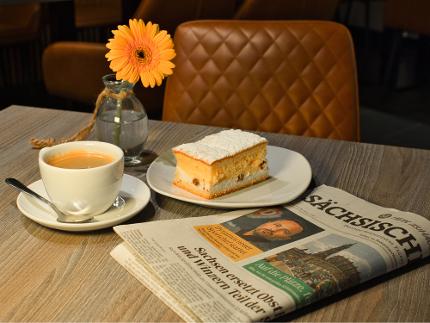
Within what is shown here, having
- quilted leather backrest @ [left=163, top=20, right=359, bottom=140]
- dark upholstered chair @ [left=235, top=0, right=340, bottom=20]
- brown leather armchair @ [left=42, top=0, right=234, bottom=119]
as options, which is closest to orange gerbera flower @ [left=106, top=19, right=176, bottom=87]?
quilted leather backrest @ [left=163, top=20, right=359, bottom=140]

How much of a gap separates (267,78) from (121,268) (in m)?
0.87

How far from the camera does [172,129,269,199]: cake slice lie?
0.91 m

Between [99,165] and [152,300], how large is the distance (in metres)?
0.24

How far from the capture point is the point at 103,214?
0.86 metres

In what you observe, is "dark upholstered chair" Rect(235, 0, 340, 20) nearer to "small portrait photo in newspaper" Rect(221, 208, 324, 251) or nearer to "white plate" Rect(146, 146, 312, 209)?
"white plate" Rect(146, 146, 312, 209)

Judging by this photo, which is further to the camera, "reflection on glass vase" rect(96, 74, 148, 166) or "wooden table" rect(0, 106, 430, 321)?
"reflection on glass vase" rect(96, 74, 148, 166)

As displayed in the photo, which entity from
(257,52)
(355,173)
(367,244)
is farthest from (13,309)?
(257,52)

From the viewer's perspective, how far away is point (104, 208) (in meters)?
0.85

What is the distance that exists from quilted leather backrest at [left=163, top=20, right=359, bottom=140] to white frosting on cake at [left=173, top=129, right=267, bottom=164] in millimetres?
554

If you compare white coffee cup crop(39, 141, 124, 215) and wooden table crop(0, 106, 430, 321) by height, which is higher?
white coffee cup crop(39, 141, 124, 215)

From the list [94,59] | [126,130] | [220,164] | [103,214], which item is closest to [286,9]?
[94,59]

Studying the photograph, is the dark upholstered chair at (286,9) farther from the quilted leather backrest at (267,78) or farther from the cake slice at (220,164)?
the cake slice at (220,164)

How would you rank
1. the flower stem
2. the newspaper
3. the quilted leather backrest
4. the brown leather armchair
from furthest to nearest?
the brown leather armchair
the quilted leather backrest
the flower stem
the newspaper

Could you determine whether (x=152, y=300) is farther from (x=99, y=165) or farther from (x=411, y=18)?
(x=411, y=18)
